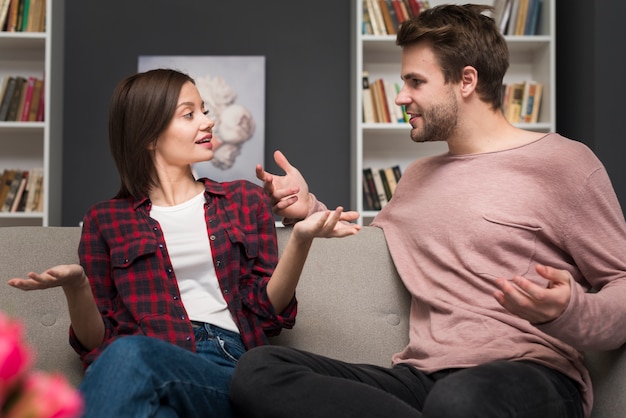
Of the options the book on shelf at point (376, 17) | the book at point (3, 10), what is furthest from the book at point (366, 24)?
the book at point (3, 10)

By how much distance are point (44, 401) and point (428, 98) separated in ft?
5.43

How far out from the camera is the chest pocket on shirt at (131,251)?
1.77 metres

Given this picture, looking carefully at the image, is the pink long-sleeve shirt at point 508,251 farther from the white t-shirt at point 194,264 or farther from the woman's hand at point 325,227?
the white t-shirt at point 194,264

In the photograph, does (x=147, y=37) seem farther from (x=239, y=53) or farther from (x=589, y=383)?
(x=589, y=383)

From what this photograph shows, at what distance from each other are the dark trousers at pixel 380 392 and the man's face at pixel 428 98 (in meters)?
0.66

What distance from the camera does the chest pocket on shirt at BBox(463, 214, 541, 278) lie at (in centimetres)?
171

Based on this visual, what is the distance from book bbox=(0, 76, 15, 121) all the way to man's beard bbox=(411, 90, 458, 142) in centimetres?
294

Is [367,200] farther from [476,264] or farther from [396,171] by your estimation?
[476,264]

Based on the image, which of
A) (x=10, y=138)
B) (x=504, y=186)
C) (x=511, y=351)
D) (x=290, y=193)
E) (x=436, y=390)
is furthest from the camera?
(x=10, y=138)

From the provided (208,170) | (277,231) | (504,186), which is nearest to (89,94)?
(208,170)

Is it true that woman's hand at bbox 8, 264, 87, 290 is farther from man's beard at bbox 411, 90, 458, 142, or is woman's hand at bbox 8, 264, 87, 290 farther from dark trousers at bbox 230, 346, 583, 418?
man's beard at bbox 411, 90, 458, 142

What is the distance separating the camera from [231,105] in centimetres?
450

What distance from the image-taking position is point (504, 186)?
1.79m

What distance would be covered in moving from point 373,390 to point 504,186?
0.62 metres
